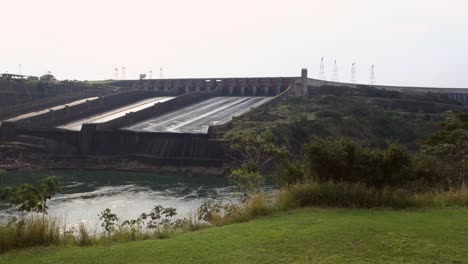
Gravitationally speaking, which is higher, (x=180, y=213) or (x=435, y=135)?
(x=435, y=135)

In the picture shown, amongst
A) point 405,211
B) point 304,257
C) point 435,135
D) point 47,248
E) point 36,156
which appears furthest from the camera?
point 36,156

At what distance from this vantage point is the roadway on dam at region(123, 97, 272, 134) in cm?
3466

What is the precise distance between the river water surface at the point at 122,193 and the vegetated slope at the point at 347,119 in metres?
7.05

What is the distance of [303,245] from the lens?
503 centimetres

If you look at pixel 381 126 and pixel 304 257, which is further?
pixel 381 126

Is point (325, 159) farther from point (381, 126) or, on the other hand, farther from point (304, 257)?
point (381, 126)

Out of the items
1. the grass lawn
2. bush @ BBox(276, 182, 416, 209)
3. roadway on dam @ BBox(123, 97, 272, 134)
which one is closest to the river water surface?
roadway on dam @ BBox(123, 97, 272, 134)

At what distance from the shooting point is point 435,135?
44.1 feet

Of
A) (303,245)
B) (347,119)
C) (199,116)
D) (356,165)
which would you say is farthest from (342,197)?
(199,116)

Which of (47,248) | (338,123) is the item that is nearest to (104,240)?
(47,248)

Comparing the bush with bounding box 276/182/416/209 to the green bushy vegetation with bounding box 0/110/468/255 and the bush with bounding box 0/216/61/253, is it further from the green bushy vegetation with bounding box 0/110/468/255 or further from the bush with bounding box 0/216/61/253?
the bush with bounding box 0/216/61/253

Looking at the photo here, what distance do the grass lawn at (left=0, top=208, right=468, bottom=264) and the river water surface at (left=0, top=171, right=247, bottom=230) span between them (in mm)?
9971

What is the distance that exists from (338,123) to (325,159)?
28935 millimetres

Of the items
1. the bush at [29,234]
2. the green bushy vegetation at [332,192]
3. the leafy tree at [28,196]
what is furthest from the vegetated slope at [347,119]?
the bush at [29,234]
